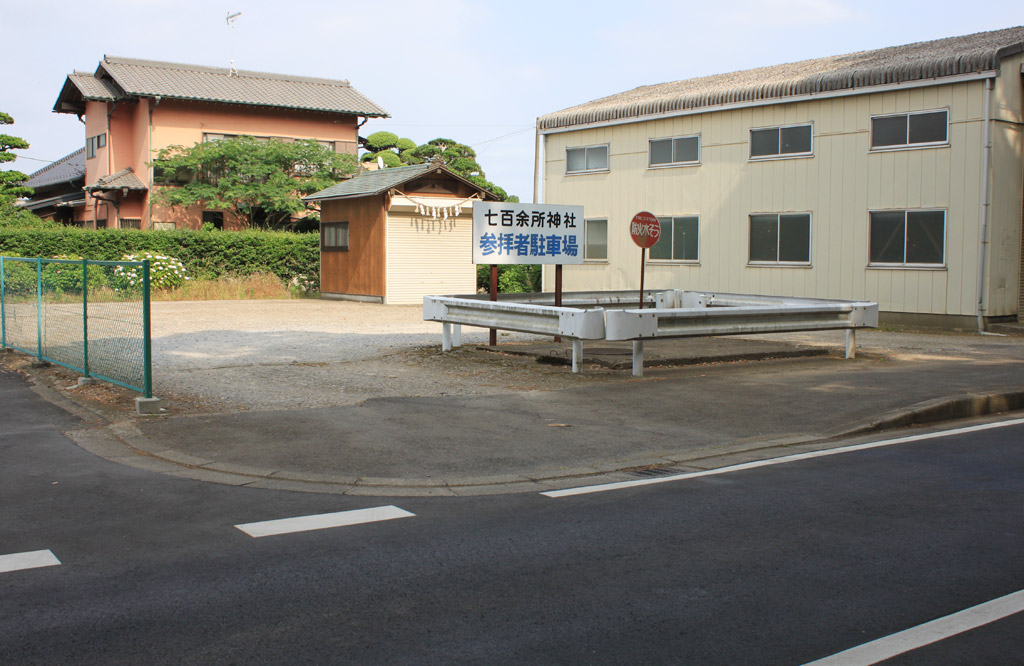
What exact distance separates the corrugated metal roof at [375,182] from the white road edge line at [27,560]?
78.0ft

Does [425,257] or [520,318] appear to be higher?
[425,257]

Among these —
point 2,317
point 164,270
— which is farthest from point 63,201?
→ point 2,317

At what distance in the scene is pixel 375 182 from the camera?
2981 centimetres

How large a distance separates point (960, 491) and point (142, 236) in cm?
2911

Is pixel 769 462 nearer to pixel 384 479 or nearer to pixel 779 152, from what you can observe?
pixel 384 479

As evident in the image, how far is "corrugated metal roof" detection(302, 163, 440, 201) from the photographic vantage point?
2856 cm

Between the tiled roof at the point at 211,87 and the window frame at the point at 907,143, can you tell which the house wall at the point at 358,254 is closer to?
the tiled roof at the point at 211,87

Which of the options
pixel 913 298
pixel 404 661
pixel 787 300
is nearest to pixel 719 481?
pixel 404 661

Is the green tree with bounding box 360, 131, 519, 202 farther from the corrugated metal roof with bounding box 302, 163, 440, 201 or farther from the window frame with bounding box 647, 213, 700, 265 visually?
the window frame with bounding box 647, 213, 700, 265

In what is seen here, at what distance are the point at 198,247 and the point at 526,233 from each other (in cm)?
2123

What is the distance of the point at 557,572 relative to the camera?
4.73 metres

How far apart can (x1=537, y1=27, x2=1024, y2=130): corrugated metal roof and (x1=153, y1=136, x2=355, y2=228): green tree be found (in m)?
14.0

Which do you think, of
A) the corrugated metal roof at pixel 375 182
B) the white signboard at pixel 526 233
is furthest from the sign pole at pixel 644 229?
the corrugated metal roof at pixel 375 182

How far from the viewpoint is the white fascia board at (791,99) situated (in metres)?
19.2
